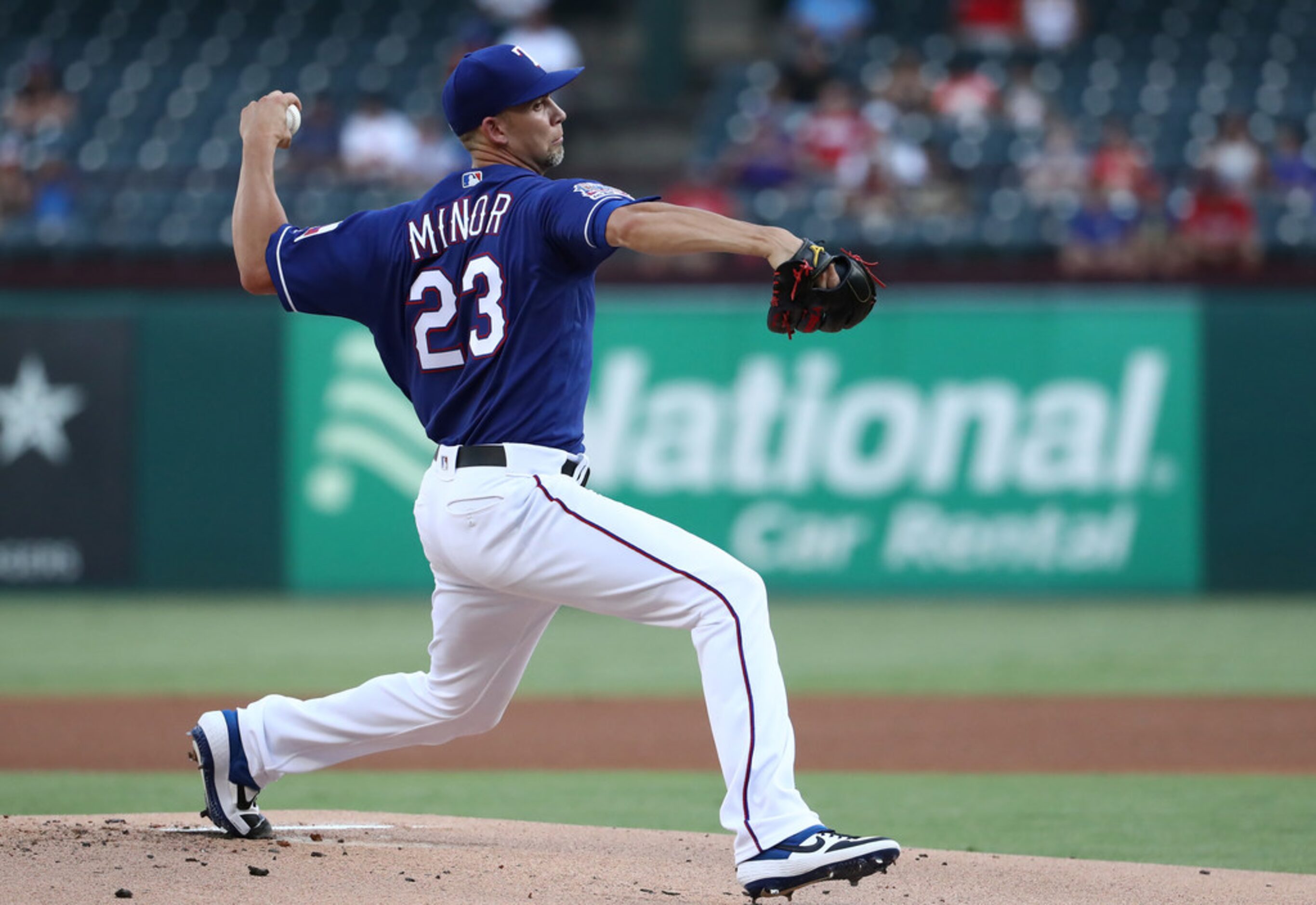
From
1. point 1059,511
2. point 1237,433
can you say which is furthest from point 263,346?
point 1237,433

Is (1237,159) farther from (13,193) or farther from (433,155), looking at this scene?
(13,193)

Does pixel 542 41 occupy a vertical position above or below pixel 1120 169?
above

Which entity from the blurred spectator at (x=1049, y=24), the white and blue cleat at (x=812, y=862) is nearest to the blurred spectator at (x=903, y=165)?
the blurred spectator at (x=1049, y=24)

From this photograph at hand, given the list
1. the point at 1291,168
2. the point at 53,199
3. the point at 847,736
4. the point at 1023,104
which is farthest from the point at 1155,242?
the point at 53,199

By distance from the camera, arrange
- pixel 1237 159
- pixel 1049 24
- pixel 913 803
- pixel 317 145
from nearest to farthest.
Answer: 1. pixel 913 803
2. pixel 1237 159
3. pixel 317 145
4. pixel 1049 24

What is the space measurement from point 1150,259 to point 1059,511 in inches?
72.3

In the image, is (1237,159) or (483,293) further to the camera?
(1237,159)

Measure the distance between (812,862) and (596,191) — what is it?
1.43m

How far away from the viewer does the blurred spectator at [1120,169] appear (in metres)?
12.1

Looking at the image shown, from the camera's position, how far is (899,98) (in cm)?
1355

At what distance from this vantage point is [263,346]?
11820 millimetres

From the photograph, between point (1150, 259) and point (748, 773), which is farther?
point (1150, 259)

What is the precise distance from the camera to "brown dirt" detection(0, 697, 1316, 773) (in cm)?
623

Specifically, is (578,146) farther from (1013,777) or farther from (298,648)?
(1013,777)
